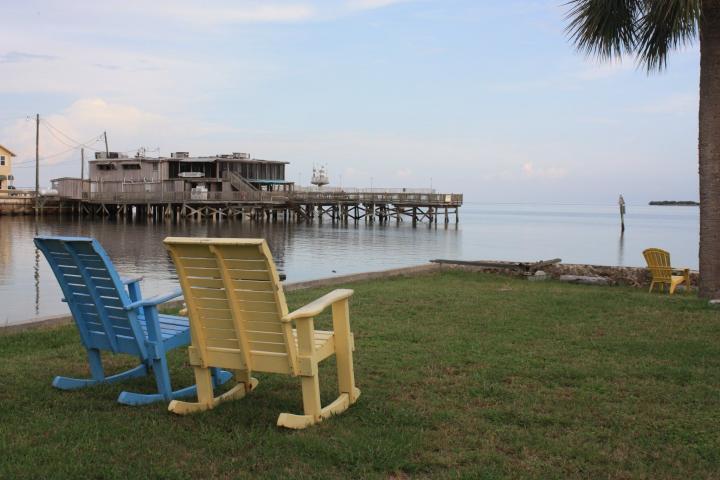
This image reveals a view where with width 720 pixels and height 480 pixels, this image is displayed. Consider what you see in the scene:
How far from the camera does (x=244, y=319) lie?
4.15 meters

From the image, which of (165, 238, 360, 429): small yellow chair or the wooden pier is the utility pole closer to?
the wooden pier

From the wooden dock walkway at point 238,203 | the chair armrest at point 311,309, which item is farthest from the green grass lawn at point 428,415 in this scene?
the wooden dock walkway at point 238,203

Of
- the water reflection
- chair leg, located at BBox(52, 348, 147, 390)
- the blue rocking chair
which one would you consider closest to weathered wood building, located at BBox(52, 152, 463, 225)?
the water reflection

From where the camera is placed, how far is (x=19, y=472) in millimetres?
3422

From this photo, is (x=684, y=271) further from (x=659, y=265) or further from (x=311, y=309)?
(x=311, y=309)

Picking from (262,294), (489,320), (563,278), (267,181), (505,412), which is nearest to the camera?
(262,294)

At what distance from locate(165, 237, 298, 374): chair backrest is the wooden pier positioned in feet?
190

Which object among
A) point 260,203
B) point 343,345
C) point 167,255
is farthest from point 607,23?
point 260,203

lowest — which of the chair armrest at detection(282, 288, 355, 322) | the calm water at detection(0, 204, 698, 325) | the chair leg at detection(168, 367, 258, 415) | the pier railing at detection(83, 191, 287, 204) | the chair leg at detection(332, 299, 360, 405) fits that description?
the calm water at detection(0, 204, 698, 325)

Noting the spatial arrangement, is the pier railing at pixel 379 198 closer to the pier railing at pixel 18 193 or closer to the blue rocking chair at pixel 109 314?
the pier railing at pixel 18 193

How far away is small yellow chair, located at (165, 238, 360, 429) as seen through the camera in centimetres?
396

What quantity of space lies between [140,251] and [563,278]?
23.6m

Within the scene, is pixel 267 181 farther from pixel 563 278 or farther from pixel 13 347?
pixel 13 347

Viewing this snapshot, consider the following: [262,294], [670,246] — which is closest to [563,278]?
[262,294]
